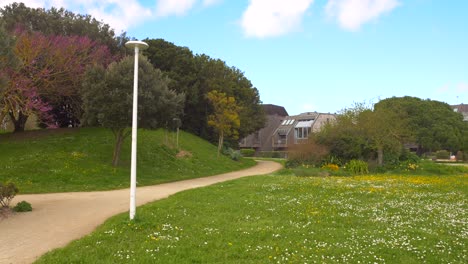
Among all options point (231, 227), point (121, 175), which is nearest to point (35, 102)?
point (121, 175)

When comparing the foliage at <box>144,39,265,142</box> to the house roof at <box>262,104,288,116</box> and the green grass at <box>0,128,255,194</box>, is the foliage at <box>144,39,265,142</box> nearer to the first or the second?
the green grass at <box>0,128,255,194</box>

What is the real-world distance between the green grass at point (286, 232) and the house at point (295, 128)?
5816 cm

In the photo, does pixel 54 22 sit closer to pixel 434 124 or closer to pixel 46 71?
pixel 46 71

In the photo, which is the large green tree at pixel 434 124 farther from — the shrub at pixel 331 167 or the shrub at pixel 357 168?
the shrub at pixel 331 167

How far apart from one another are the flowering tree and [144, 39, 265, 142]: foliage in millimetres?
12077

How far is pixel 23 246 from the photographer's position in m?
7.55

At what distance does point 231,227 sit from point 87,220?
4135mm

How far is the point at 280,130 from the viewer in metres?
76.6

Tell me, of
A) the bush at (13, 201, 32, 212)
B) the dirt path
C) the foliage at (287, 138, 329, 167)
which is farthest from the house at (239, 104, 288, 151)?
the bush at (13, 201, 32, 212)

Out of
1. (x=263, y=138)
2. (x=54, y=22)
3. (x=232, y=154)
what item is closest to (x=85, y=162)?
(x=54, y=22)

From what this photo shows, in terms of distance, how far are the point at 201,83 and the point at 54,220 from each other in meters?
35.3

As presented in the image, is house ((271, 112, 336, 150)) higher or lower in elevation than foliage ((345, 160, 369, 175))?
higher

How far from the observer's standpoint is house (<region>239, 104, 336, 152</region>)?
71500 mm

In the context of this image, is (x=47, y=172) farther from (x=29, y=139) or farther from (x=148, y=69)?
(x=29, y=139)
